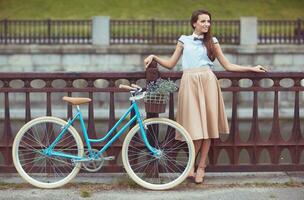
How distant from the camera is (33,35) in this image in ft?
64.6

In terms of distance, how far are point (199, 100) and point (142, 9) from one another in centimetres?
2151

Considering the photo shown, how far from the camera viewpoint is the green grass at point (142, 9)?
2667 cm

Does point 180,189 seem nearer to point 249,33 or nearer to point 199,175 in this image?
point 199,175

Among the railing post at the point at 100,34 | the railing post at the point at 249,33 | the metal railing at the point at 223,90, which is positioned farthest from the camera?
the railing post at the point at 249,33

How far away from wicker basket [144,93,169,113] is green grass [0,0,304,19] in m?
19.9

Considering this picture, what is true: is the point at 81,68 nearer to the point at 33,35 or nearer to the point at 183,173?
the point at 33,35

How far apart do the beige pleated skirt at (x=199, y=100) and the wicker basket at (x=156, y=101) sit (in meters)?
0.24

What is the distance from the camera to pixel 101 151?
6566mm

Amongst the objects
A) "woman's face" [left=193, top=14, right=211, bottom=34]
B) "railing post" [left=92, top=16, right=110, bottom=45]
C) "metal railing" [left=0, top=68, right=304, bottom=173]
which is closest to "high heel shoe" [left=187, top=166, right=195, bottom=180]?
"metal railing" [left=0, top=68, right=304, bottom=173]

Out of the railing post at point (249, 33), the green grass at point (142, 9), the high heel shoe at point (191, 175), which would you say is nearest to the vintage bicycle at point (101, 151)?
the high heel shoe at point (191, 175)

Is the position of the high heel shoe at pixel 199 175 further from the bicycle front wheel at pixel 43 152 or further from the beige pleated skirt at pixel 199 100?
the bicycle front wheel at pixel 43 152

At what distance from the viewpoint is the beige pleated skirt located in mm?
6496

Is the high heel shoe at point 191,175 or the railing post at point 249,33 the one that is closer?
the high heel shoe at point 191,175

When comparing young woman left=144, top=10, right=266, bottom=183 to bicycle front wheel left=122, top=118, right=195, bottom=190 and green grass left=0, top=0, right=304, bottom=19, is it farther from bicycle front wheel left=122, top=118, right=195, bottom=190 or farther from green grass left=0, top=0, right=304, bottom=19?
green grass left=0, top=0, right=304, bottom=19
